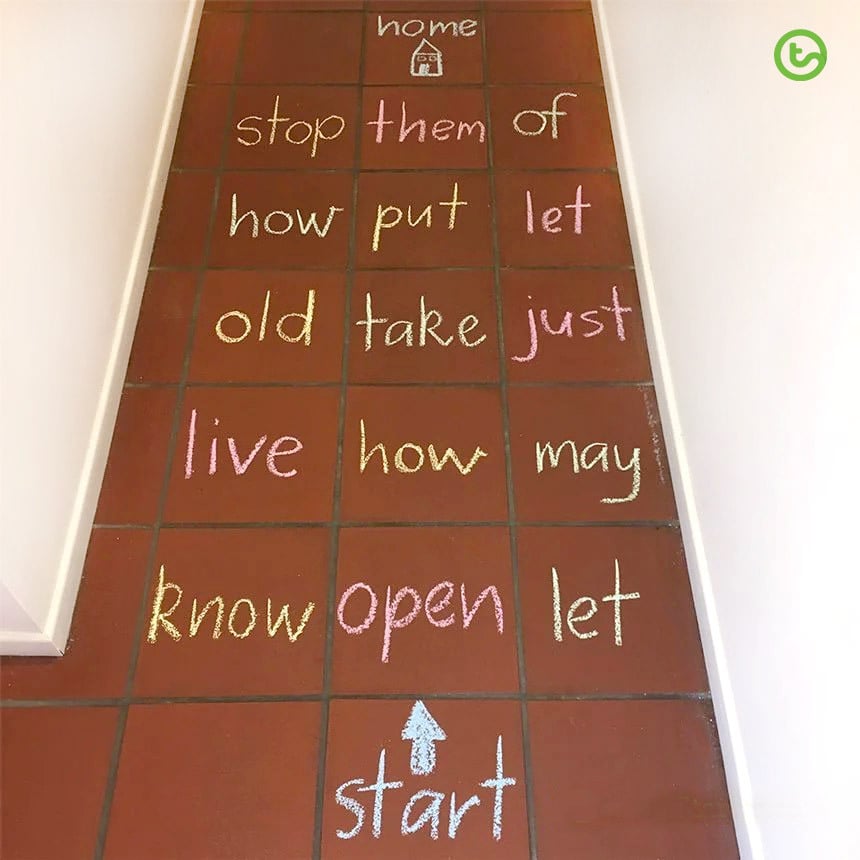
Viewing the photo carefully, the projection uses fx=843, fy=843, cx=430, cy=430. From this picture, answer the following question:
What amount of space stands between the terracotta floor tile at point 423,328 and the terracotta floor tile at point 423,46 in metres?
0.72

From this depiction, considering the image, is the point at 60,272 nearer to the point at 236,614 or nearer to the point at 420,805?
the point at 236,614

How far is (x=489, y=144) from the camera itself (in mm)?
2117

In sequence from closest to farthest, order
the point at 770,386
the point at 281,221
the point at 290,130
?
the point at 770,386
the point at 281,221
the point at 290,130

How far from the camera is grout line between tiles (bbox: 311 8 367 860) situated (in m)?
1.29

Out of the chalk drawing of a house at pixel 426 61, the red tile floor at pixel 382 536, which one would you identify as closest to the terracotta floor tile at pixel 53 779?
the red tile floor at pixel 382 536

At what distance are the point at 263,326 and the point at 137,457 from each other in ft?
1.25

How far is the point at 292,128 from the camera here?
2.15 meters

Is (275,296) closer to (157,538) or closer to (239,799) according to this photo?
(157,538)

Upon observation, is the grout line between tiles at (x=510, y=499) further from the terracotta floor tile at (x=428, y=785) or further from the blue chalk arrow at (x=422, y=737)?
the blue chalk arrow at (x=422, y=737)

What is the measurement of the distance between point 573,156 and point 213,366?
104cm

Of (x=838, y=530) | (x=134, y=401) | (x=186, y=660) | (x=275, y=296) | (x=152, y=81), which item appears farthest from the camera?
(x=152, y=81)

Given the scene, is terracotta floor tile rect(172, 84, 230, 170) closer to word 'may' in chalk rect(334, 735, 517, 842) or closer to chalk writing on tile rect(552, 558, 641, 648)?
chalk writing on tile rect(552, 558, 641, 648)

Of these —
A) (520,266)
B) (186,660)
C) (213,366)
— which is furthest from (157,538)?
(520,266)

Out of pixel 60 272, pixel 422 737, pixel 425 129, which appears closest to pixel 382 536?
pixel 422 737
